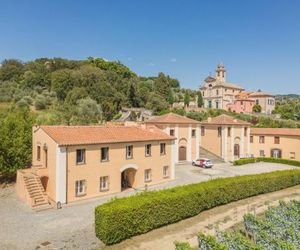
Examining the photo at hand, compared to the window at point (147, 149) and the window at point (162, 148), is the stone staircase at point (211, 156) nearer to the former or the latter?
the window at point (162, 148)

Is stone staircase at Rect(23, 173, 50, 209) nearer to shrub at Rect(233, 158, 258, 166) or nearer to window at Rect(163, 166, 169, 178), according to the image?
window at Rect(163, 166, 169, 178)

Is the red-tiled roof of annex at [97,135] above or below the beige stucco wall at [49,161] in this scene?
above

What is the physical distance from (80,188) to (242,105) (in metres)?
81.3

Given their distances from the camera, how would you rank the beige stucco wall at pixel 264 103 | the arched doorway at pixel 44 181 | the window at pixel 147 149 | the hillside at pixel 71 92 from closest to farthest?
the arched doorway at pixel 44 181, the window at pixel 147 149, the hillside at pixel 71 92, the beige stucco wall at pixel 264 103

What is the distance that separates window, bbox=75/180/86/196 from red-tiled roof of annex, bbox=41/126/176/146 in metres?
3.72

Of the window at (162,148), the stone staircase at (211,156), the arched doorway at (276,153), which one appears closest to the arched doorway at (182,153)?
the stone staircase at (211,156)

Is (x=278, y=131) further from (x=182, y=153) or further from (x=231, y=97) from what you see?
(x=231, y=97)

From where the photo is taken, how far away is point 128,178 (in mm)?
30656

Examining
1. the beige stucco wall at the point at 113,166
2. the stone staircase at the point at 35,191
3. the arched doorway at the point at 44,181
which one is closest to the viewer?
the stone staircase at the point at 35,191

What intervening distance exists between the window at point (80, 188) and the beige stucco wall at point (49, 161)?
1.96 metres

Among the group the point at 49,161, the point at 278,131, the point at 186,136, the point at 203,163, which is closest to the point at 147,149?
the point at 49,161

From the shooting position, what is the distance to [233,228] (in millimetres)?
20078

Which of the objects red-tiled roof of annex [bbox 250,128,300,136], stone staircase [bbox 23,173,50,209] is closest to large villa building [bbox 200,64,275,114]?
red-tiled roof of annex [bbox 250,128,300,136]

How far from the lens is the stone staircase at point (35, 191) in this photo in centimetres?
2388
